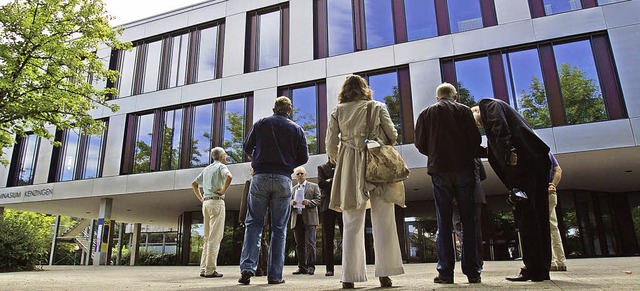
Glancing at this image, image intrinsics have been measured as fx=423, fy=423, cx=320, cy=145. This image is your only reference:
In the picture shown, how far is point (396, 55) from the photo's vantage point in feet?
51.6

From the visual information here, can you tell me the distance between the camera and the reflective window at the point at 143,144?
62.6ft

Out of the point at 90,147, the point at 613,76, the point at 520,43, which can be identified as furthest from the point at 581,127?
the point at 90,147

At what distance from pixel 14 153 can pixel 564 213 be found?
27.4 metres

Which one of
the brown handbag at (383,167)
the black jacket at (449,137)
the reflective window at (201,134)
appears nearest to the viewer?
the brown handbag at (383,167)

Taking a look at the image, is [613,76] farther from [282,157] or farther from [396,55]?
[282,157]

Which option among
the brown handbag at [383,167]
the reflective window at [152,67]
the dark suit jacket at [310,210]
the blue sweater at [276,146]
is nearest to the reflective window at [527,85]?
the dark suit jacket at [310,210]

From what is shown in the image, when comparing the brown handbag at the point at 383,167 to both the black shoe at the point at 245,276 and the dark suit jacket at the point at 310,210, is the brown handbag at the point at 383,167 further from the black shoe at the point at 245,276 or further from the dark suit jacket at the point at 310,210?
the dark suit jacket at the point at 310,210

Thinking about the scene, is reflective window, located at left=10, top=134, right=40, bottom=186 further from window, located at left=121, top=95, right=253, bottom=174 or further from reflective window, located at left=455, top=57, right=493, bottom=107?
reflective window, located at left=455, top=57, right=493, bottom=107

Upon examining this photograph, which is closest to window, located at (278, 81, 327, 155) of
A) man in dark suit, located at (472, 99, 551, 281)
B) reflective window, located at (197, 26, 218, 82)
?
reflective window, located at (197, 26, 218, 82)

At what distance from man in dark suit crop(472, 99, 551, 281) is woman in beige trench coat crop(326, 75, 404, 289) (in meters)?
0.95

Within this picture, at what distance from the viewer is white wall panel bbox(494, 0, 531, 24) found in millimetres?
14477

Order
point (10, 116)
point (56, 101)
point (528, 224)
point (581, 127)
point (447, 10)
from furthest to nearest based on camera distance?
point (447, 10) < point (581, 127) < point (56, 101) < point (10, 116) < point (528, 224)

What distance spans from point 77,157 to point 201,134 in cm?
729

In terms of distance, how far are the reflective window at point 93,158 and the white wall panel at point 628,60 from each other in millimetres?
21163
